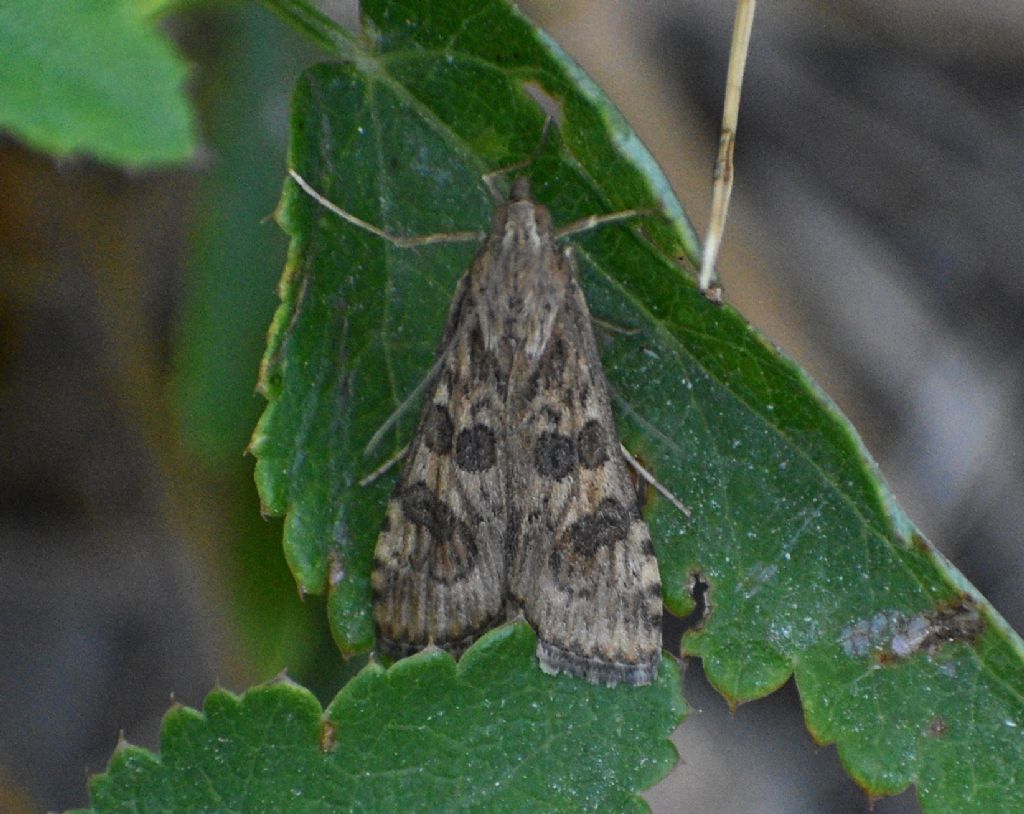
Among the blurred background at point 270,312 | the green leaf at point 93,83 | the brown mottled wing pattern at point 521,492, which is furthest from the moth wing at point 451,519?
the green leaf at point 93,83

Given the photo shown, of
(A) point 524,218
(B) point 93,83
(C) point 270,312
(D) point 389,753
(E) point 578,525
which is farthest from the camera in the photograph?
(C) point 270,312

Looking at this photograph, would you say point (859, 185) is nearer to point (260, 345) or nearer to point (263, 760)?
point (260, 345)

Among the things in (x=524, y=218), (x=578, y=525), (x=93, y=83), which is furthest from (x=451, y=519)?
(x=93, y=83)

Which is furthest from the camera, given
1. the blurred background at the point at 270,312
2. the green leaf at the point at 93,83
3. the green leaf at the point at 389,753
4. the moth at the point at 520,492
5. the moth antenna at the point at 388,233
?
the blurred background at the point at 270,312

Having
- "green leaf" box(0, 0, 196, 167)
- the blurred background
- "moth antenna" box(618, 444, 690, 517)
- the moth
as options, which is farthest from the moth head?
"green leaf" box(0, 0, 196, 167)

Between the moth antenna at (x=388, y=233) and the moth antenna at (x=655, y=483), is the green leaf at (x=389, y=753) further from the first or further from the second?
the moth antenna at (x=388, y=233)

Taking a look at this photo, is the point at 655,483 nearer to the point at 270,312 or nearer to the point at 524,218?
the point at 524,218

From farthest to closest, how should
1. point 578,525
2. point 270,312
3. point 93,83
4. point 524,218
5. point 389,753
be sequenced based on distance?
point 270,312, point 578,525, point 524,218, point 389,753, point 93,83
